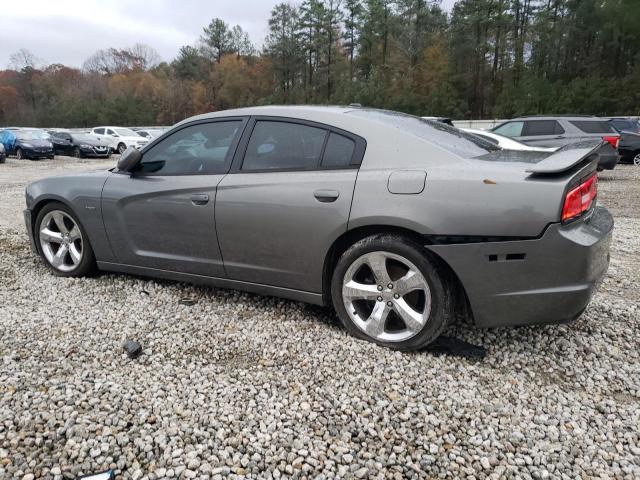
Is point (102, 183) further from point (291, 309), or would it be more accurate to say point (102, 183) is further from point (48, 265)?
point (291, 309)

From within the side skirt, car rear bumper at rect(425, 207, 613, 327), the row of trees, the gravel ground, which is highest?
the row of trees

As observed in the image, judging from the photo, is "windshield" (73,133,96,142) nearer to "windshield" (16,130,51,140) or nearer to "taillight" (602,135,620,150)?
"windshield" (16,130,51,140)

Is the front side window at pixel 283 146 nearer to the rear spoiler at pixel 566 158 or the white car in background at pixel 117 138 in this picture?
the rear spoiler at pixel 566 158

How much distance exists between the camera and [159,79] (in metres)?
70.2

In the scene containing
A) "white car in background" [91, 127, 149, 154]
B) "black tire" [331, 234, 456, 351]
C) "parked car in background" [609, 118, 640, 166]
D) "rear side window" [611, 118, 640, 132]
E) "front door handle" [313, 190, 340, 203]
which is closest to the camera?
"black tire" [331, 234, 456, 351]

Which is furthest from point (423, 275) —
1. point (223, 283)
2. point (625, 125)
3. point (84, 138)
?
point (84, 138)

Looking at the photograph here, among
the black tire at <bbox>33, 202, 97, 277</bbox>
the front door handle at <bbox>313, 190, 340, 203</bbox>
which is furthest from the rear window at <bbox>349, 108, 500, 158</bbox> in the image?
the black tire at <bbox>33, 202, 97, 277</bbox>

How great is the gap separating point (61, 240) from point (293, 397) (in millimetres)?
Answer: 2872

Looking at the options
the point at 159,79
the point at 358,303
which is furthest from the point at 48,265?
the point at 159,79

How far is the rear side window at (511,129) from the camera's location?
468 inches

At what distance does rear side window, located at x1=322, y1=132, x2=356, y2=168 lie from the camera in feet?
9.69

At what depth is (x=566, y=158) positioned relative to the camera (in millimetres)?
2582

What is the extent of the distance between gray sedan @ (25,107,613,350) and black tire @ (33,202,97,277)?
161mm

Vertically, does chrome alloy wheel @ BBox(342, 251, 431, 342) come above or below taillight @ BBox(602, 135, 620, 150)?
below
